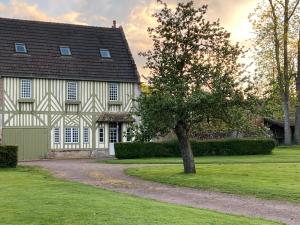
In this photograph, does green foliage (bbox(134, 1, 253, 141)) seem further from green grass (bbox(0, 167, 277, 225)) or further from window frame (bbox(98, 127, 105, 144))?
window frame (bbox(98, 127, 105, 144))

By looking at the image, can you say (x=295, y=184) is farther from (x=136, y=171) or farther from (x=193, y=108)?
(x=136, y=171)

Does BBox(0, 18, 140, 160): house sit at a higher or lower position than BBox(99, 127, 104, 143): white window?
higher

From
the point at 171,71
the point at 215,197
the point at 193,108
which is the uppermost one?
the point at 171,71

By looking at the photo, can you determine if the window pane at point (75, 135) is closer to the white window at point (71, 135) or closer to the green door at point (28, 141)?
the white window at point (71, 135)

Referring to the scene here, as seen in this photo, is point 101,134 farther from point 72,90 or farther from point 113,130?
point 72,90

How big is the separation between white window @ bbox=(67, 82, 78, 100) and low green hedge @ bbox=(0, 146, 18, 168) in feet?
39.3

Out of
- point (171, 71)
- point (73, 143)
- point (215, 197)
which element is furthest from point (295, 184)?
point (73, 143)

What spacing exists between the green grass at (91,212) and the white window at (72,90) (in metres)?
24.6

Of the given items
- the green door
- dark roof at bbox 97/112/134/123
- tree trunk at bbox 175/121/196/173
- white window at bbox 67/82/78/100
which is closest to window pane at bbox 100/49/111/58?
white window at bbox 67/82/78/100

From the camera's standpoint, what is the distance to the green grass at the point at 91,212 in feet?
36.7

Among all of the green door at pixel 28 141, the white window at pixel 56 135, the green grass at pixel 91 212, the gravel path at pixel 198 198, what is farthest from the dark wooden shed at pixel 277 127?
the green grass at pixel 91 212

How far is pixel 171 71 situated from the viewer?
936 inches

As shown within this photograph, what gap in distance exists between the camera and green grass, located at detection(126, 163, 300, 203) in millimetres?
17398

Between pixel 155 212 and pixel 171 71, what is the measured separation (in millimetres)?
12030
